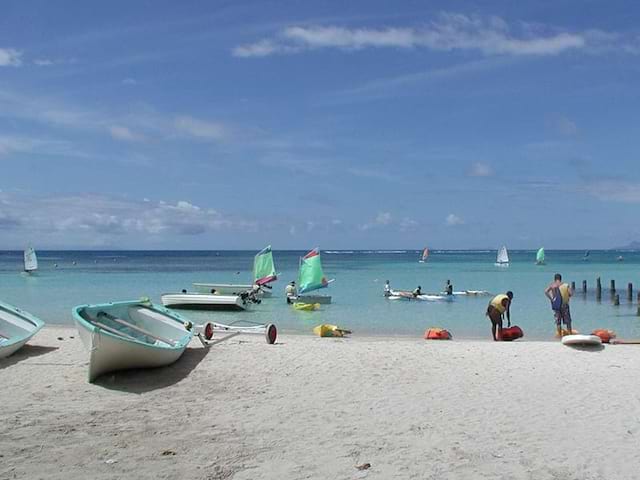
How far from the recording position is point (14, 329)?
12641 mm

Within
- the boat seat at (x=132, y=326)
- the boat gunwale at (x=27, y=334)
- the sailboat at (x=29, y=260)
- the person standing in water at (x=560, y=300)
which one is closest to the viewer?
the boat gunwale at (x=27, y=334)

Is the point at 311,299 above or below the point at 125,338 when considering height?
below

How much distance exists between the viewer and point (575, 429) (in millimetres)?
8086

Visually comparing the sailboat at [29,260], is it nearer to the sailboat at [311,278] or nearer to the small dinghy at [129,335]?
the sailboat at [311,278]

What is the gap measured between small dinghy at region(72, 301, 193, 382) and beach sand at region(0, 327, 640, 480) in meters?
0.27

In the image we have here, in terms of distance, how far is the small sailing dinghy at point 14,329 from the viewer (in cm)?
1171

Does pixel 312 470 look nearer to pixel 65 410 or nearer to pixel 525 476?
pixel 525 476

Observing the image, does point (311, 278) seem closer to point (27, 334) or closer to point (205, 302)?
point (205, 302)

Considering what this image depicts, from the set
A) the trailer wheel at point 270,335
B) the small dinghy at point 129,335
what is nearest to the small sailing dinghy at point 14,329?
the small dinghy at point 129,335

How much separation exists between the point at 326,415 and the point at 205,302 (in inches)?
672

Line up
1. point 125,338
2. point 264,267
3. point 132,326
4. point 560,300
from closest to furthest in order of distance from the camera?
point 125,338, point 132,326, point 560,300, point 264,267

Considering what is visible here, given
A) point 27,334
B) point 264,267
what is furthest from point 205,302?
point 27,334

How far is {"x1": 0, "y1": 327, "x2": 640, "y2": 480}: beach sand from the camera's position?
6695mm

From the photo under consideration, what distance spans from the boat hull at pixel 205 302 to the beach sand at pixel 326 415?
12.1 meters
